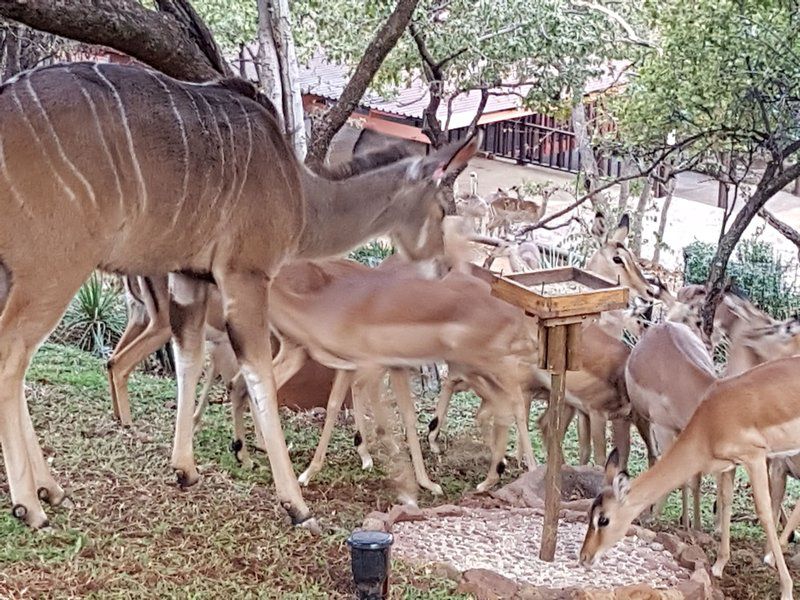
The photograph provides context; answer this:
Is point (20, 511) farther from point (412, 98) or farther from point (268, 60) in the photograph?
point (412, 98)

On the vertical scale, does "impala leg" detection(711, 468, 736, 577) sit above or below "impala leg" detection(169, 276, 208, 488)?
below

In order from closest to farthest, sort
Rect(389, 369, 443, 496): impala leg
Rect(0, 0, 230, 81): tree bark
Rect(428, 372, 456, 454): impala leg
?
1. Rect(0, 0, 230, 81): tree bark
2. Rect(389, 369, 443, 496): impala leg
3. Rect(428, 372, 456, 454): impala leg

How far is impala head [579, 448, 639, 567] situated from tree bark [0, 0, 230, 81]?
2835 mm

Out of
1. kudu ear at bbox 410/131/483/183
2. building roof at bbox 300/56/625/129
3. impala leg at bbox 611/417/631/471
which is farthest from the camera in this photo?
building roof at bbox 300/56/625/129

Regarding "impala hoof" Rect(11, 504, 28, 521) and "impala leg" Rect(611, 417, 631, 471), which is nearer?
"impala hoof" Rect(11, 504, 28, 521)

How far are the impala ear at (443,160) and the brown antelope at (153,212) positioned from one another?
3 cm

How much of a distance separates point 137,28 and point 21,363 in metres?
1.93

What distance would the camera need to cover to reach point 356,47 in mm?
9383

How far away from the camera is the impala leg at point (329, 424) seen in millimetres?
5203

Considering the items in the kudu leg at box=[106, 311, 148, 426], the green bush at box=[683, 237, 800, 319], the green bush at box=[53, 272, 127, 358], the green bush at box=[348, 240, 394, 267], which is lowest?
the green bush at box=[683, 237, 800, 319]

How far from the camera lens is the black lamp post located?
11.8ft

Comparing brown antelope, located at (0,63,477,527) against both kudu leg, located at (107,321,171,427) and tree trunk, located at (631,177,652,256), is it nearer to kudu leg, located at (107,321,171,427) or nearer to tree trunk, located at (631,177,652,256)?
kudu leg, located at (107,321,171,427)

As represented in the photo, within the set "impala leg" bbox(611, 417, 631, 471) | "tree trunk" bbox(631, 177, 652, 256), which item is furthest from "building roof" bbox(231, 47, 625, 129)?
"impala leg" bbox(611, 417, 631, 471)

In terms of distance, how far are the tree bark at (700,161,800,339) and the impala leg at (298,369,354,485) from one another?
323 cm
